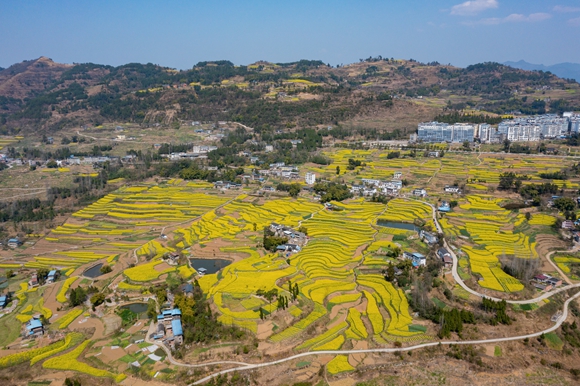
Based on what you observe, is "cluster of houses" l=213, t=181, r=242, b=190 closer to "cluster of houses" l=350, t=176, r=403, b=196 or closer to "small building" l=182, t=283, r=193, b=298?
"cluster of houses" l=350, t=176, r=403, b=196

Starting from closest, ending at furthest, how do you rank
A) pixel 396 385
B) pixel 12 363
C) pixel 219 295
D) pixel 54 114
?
pixel 396 385 → pixel 12 363 → pixel 219 295 → pixel 54 114

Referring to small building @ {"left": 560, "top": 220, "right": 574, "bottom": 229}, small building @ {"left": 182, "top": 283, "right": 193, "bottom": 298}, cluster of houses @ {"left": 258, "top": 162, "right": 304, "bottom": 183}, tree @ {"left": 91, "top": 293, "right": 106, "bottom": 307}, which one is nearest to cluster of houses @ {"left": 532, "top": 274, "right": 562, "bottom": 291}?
small building @ {"left": 560, "top": 220, "right": 574, "bottom": 229}

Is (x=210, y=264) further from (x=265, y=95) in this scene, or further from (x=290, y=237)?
(x=265, y=95)

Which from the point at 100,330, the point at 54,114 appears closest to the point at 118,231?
the point at 100,330

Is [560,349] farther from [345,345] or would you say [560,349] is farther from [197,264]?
[197,264]

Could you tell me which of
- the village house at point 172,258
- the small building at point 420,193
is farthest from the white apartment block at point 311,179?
the village house at point 172,258
